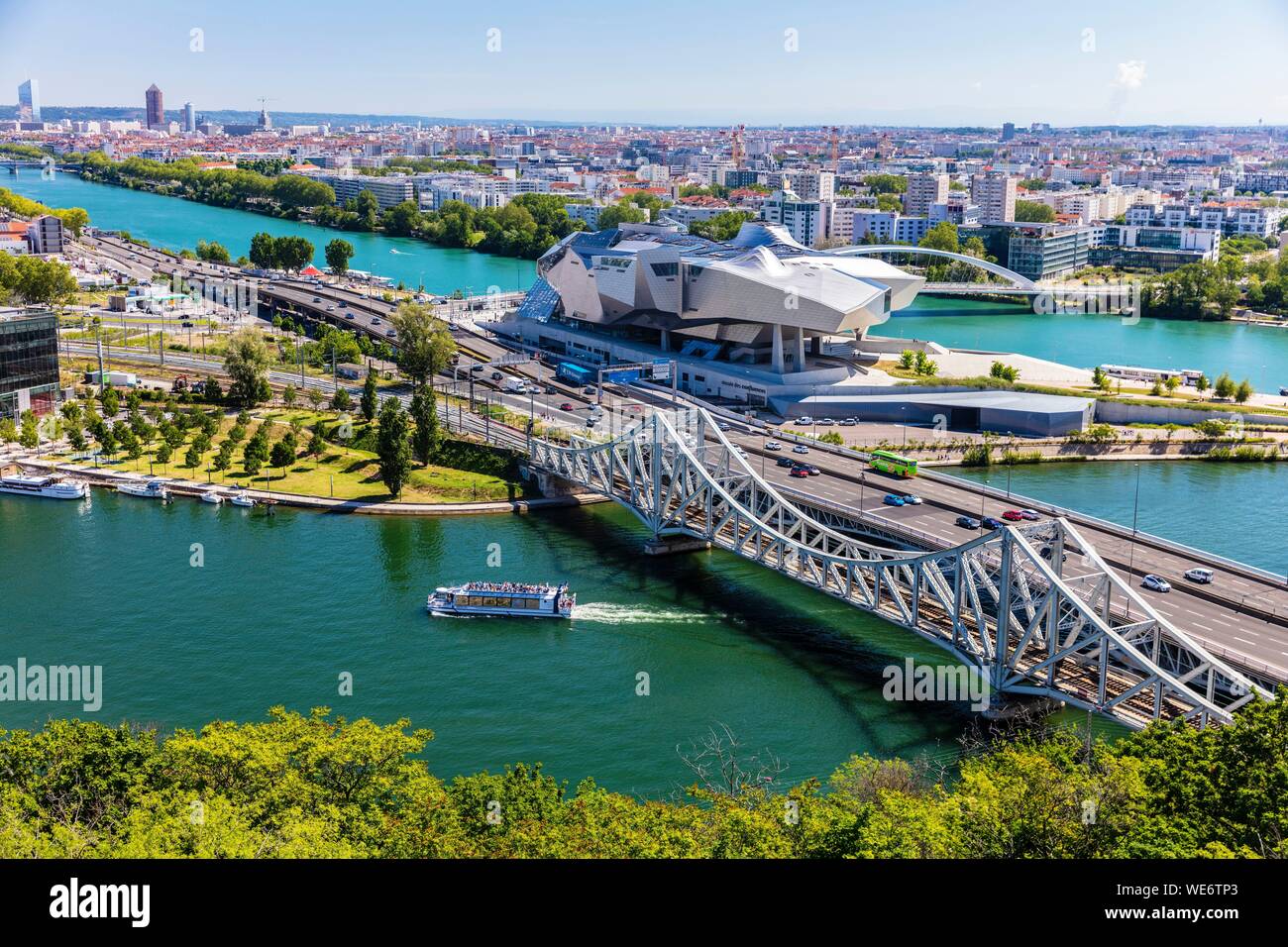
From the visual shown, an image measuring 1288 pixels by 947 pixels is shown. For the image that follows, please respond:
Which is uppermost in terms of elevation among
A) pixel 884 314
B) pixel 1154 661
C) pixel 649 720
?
pixel 884 314

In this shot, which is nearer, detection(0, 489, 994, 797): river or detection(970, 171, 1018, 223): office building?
detection(0, 489, 994, 797): river

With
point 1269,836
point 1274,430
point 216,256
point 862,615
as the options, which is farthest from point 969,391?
point 216,256

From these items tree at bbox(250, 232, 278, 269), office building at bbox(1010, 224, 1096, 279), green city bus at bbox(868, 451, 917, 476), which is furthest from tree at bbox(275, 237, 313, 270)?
green city bus at bbox(868, 451, 917, 476)

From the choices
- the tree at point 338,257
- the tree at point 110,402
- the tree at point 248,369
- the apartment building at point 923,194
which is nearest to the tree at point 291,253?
the tree at point 338,257

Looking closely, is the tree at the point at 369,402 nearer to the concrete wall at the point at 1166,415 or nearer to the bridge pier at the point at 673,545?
the bridge pier at the point at 673,545

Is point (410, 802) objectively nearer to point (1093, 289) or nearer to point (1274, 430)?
point (1274, 430)

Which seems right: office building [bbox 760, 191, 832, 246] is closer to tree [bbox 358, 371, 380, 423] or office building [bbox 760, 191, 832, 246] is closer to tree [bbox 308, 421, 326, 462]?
tree [bbox 358, 371, 380, 423]
